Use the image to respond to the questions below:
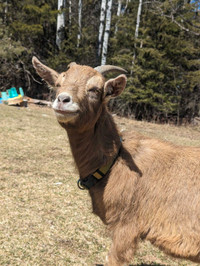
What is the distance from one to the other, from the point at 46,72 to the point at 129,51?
16956mm

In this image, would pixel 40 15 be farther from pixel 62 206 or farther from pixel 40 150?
pixel 62 206

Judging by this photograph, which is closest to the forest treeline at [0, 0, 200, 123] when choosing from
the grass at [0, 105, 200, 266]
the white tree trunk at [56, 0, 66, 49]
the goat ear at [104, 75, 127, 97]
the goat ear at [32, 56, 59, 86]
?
the white tree trunk at [56, 0, 66, 49]

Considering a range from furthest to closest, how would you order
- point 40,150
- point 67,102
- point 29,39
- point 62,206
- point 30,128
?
point 29,39 < point 30,128 < point 40,150 < point 62,206 < point 67,102

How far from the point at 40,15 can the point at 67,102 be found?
19.5 meters

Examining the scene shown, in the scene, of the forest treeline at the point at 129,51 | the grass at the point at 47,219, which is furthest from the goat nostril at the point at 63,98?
the forest treeline at the point at 129,51

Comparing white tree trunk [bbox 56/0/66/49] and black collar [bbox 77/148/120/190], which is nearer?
black collar [bbox 77/148/120/190]

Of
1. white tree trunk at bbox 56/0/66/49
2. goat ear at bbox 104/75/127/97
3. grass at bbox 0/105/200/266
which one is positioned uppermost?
white tree trunk at bbox 56/0/66/49

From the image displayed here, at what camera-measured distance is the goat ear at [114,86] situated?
2617 millimetres

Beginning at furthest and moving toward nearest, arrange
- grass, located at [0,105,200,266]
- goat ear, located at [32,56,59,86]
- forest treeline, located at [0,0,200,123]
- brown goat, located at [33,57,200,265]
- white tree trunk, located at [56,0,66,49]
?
white tree trunk, located at [56,0,66,49], forest treeline, located at [0,0,200,123], grass, located at [0,105,200,266], goat ear, located at [32,56,59,86], brown goat, located at [33,57,200,265]

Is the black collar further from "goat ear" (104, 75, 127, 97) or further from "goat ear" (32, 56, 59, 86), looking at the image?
"goat ear" (32, 56, 59, 86)

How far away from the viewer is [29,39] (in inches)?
778

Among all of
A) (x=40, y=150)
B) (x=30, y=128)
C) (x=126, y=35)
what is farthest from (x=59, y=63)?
(x=40, y=150)

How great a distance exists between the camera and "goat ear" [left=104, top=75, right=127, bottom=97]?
2.62 m

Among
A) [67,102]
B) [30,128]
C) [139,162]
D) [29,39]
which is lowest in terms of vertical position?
[30,128]
